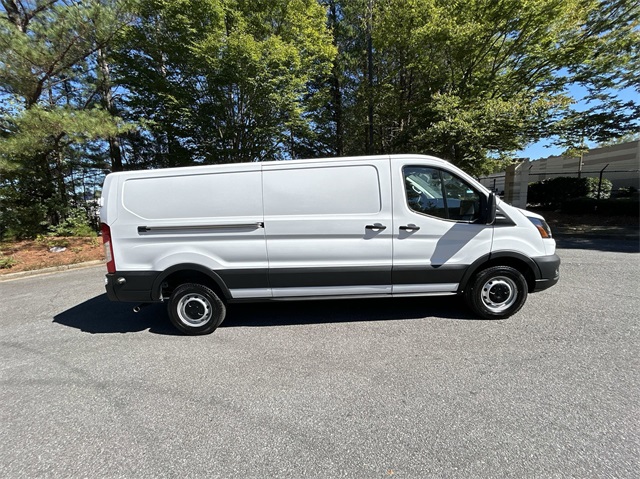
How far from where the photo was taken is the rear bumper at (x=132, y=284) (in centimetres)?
361

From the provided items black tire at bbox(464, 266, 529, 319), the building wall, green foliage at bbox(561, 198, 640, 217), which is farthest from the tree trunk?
the building wall

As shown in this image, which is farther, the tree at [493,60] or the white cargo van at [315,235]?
the tree at [493,60]

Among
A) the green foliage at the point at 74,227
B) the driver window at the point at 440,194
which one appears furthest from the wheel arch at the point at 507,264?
the green foliage at the point at 74,227

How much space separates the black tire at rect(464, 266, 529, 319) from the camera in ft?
12.0

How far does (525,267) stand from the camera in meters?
3.74

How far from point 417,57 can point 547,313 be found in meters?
11.5

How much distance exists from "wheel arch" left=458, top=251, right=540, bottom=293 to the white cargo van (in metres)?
0.01

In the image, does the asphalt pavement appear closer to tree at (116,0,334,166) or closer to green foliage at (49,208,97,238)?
green foliage at (49,208,97,238)

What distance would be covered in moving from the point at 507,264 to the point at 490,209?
0.81 meters

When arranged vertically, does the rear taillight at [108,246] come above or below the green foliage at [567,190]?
below

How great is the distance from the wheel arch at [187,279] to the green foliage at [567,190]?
15.3 m

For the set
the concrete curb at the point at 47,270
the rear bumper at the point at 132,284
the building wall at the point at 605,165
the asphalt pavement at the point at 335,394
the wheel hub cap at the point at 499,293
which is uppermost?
the building wall at the point at 605,165

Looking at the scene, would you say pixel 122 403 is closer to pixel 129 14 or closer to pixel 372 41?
pixel 129 14

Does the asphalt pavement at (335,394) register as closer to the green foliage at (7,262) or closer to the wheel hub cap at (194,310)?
the wheel hub cap at (194,310)
